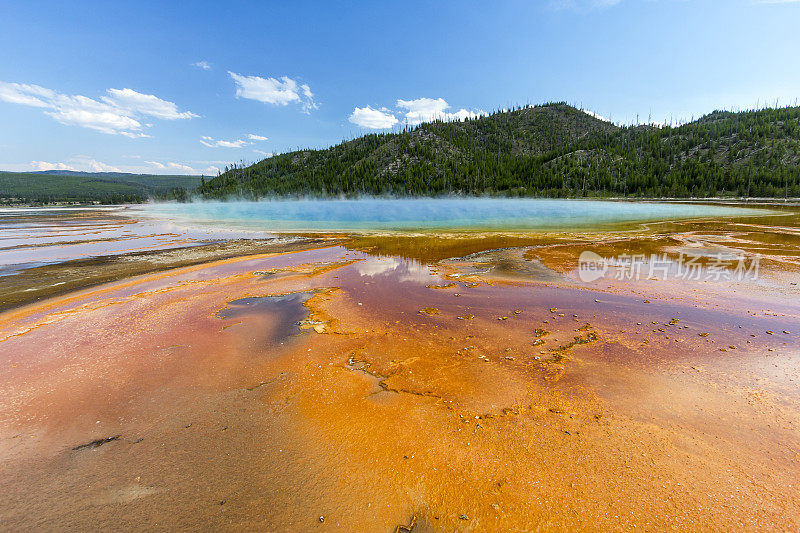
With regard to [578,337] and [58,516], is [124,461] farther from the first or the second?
[578,337]

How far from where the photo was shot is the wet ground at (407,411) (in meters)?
3.34

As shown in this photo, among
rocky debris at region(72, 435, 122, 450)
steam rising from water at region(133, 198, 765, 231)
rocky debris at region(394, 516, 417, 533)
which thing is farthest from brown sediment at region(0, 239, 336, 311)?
rocky debris at region(394, 516, 417, 533)

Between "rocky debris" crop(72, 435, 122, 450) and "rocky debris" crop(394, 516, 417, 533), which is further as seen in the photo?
"rocky debris" crop(72, 435, 122, 450)

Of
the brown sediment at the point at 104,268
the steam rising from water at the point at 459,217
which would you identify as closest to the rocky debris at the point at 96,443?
the brown sediment at the point at 104,268

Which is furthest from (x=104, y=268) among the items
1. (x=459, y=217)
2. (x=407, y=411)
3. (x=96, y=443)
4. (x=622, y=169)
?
(x=622, y=169)

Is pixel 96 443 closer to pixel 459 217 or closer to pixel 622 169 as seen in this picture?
pixel 459 217

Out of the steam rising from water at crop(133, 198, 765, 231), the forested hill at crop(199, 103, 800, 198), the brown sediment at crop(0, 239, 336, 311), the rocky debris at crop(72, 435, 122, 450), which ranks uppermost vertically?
the forested hill at crop(199, 103, 800, 198)

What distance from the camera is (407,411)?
4.92 meters

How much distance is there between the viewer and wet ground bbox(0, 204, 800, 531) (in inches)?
132

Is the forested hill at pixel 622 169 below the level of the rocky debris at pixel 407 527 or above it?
above

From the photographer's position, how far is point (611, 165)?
13875 centimetres

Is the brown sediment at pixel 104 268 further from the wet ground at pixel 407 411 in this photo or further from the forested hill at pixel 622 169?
the forested hill at pixel 622 169

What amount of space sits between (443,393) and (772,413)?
16.0ft

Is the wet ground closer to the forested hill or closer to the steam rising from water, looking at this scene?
the steam rising from water
